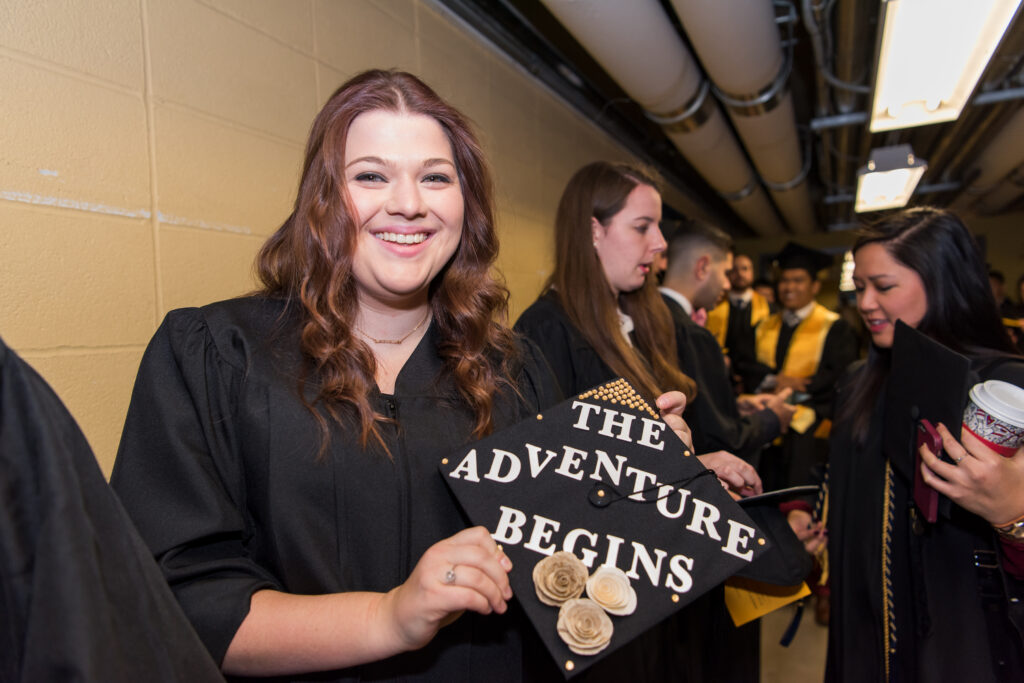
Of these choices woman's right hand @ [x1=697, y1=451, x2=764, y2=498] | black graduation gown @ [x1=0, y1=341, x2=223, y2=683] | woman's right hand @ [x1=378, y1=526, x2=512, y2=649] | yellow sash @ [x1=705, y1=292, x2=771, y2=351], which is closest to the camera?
black graduation gown @ [x1=0, y1=341, x2=223, y2=683]

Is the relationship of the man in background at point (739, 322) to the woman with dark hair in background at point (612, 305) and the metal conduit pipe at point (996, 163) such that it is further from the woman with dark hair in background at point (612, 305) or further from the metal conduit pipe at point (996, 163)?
the woman with dark hair in background at point (612, 305)

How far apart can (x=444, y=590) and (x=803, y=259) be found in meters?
5.15

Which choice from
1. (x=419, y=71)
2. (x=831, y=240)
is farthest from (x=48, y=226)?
(x=831, y=240)

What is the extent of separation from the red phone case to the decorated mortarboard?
28.6 inches

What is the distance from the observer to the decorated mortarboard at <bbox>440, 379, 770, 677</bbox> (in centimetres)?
82

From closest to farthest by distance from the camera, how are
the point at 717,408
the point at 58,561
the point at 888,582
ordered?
the point at 58,561 → the point at 888,582 → the point at 717,408

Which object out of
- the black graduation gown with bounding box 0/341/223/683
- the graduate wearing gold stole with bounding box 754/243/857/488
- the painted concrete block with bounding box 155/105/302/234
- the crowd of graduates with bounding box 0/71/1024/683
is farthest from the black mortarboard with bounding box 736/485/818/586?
the graduate wearing gold stole with bounding box 754/243/857/488

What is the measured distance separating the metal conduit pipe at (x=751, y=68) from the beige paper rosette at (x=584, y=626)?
2506 mm

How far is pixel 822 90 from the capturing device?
405 centimetres

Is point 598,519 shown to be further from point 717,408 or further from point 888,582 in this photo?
point 717,408

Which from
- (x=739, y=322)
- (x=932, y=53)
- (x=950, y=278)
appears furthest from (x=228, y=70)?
(x=739, y=322)

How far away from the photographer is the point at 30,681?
0.50 meters

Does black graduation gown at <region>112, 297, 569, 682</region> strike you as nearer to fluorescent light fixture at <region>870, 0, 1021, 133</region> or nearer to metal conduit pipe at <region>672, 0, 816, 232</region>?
fluorescent light fixture at <region>870, 0, 1021, 133</region>

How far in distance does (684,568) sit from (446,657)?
0.42 metres
